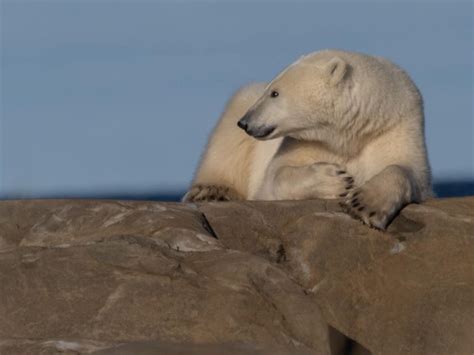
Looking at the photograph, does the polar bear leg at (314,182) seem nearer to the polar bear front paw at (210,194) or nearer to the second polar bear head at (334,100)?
the second polar bear head at (334,100)

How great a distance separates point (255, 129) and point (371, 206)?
1279 mm

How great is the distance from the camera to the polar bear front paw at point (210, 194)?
25.3 feet

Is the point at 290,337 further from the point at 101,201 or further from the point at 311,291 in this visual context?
the point at 101,201

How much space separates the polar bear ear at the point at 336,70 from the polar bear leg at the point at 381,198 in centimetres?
84

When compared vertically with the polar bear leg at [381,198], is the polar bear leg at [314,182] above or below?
below

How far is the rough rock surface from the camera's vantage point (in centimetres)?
460

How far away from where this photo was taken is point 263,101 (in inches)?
281

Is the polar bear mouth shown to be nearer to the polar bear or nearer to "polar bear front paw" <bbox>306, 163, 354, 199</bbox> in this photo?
the polar bear

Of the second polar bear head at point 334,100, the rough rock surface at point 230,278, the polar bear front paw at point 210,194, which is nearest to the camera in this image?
the rough rock surface at point 230,278

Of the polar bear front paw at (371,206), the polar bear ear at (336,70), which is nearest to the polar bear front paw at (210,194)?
the polar bear ear at (336,70)

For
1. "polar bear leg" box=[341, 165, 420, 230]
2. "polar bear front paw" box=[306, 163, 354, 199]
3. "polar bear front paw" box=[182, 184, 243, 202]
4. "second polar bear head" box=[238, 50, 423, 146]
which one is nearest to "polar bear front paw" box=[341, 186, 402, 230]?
"polar bear leg" box=[341, 165, 420, 230]

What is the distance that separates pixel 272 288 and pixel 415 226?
1245 mm

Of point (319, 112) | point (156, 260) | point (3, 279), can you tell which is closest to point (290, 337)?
point (156, 260)

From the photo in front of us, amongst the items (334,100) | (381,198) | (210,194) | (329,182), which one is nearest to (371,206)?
(381,198)
